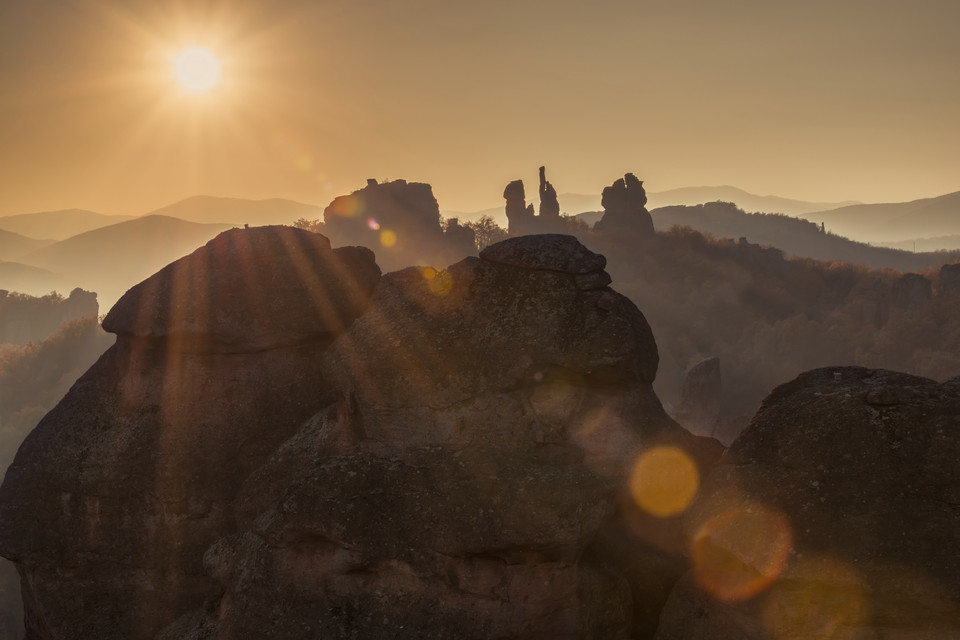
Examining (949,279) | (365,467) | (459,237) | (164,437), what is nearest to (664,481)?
(365,467)

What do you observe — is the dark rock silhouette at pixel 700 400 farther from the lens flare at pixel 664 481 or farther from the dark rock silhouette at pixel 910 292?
the lens flare at pixel 664 481

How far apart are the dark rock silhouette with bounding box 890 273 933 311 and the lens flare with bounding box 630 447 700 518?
94157 millimetres

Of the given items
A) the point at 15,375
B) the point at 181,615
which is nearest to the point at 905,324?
the point at 181,615

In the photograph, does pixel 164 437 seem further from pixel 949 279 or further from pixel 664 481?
pixel 949 279

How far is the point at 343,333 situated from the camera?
16359 millimetres

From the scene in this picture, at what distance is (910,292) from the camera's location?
94.5 m

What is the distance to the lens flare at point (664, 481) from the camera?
13141mm

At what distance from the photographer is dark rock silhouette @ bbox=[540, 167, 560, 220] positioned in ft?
449

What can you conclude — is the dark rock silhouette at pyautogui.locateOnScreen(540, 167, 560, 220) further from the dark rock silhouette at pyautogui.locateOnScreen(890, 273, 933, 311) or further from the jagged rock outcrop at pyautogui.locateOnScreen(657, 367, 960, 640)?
the jagged rock outcrop at pyautogui.locateOnScreen(657, 367, 960, 640)

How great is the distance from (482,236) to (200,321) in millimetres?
121109

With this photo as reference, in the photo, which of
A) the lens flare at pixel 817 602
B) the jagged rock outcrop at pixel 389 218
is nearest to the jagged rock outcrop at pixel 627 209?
the jagged rock outcrop at pixel 389 218

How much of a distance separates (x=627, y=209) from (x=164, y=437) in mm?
127838

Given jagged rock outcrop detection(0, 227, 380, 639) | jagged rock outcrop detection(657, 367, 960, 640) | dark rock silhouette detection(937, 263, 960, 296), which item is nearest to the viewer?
jagged rock outcrop detection(657, 367, 960, 640)

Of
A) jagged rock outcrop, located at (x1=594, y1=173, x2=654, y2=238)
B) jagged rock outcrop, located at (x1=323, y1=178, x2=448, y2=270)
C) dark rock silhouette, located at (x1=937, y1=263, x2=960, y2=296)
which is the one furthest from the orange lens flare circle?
jagged rock outcrop, located at (x1=594, y1=173, x2=654, y2=238)
